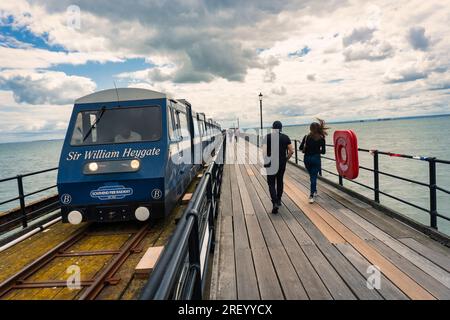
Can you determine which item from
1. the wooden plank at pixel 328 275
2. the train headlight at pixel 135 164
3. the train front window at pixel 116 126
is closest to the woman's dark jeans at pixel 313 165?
the wooden plank at pixel 328 275

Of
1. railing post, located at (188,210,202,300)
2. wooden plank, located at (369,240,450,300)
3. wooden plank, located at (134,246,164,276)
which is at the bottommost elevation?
wooden plank, located at (134,246,164,276)

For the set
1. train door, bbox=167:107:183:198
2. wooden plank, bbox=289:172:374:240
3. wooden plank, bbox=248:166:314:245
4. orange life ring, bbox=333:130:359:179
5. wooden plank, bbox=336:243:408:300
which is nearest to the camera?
wooden plank, bbox=336:243:408:300

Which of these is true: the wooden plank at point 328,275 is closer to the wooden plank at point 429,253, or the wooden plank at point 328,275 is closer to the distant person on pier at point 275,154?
the wooden plank at point 429,253

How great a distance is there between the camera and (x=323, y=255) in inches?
172

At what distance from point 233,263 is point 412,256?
7.97 ft

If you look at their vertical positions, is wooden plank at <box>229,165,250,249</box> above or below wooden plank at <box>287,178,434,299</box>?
above

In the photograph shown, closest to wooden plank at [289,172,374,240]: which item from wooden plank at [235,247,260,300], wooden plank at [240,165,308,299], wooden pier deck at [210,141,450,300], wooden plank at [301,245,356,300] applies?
wooden pier deck at [210,141,450,300]

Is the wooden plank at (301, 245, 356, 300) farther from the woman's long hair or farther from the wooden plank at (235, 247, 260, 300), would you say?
the woman's long hair

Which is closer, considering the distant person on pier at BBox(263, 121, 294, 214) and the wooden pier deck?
the wooden pier deck

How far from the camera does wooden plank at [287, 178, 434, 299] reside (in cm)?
334

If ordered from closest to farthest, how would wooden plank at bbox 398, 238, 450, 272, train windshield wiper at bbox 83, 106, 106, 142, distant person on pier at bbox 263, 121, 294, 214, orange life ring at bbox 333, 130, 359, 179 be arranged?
wooden plank at bbox 398, 238, 450, 272 → distant person on pier at bbox 263, 121, 294, 214 → train windshield wiper at bbox 83, 106, 106, 142 → orange life ring at bbox 333, 130, 359, 179

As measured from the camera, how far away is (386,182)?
3127 cm
